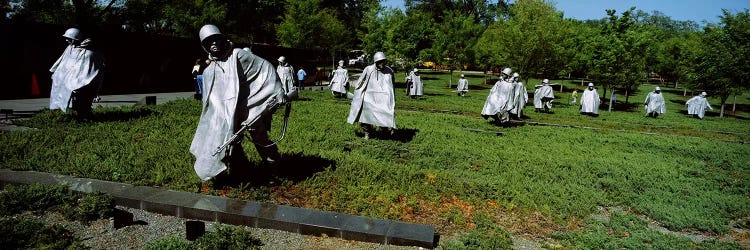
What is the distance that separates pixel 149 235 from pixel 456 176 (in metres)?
4.91

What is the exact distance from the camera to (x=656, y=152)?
12.9m

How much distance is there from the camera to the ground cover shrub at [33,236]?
14.0 feet

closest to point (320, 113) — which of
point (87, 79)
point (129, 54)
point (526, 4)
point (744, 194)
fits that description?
point (87, 79)

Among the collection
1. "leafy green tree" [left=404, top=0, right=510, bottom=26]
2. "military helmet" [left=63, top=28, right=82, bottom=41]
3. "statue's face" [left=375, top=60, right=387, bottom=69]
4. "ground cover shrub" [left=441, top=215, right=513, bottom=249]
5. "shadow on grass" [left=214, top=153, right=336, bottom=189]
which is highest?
"leafy green tree" [left=404, top=0, right=510, bottom=26]

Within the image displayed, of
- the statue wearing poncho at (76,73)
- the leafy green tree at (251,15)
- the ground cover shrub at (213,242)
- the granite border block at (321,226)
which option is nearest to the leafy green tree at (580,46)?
the leafy green tree at (251,15)

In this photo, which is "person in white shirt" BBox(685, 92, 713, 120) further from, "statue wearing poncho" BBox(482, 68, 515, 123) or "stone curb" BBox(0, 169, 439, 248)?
"stone curb" BBox(0, 169, 439, 248)

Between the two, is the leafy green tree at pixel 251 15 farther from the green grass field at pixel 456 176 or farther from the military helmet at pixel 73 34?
the green grass field at pixel 456 176

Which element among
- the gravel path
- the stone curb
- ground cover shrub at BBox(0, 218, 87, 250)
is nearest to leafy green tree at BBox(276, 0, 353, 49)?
the stone curb

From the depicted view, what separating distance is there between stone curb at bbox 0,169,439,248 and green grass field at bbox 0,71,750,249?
14.9 inches

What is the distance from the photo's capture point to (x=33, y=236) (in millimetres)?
4414

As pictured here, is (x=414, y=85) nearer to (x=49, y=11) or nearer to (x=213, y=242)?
(x=213, y=242)

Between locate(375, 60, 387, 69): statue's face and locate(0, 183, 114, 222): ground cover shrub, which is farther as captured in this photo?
locate(375, 60, 387, 69): statue's face

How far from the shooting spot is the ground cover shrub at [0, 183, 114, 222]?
5223 mm

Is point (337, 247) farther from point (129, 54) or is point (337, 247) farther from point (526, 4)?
point (526, 4)
